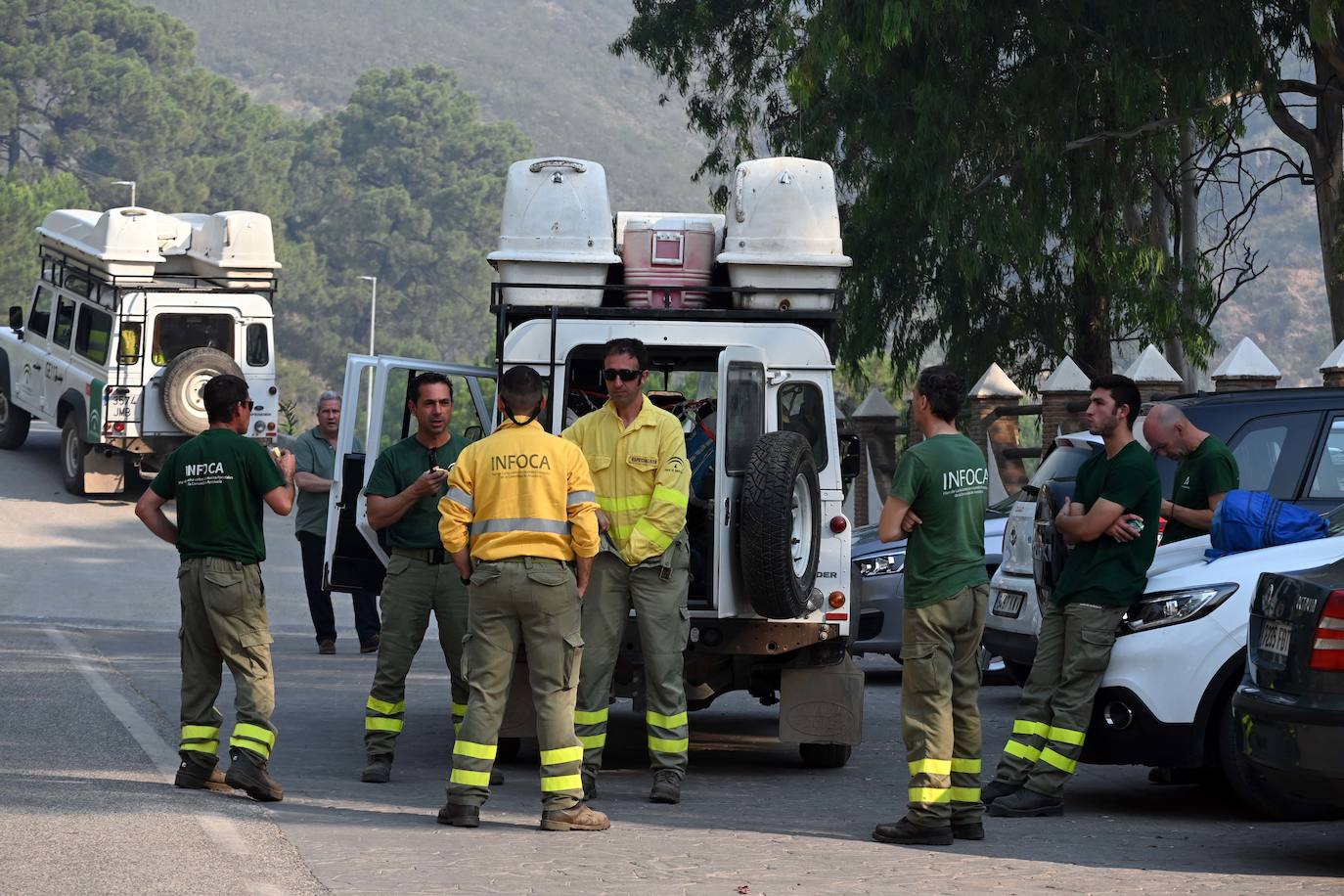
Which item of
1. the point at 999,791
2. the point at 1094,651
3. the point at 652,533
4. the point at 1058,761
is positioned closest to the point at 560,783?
the point at 652,533

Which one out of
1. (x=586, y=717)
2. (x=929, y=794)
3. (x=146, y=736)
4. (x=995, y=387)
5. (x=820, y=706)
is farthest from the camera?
(x=995, y=387)

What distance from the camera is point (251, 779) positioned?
8.20 meters

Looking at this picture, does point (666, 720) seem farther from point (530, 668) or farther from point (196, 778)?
point (196, 778)

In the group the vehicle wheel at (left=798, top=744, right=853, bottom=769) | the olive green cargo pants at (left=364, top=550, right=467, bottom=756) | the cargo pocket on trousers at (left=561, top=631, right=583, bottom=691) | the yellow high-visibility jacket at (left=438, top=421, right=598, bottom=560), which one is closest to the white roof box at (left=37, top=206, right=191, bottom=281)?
the olive green cargo pants at (left=364, top=550, right=467, bottom=756)

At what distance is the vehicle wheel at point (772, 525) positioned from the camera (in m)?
8.80

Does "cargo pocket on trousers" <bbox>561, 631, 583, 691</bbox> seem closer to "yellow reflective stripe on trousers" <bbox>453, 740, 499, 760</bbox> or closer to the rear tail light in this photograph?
"yellow reflective stripe on trousers" <bbox>453, 740, 499, 760</bbox>

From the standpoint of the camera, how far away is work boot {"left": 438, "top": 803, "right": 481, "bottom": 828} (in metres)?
7.77

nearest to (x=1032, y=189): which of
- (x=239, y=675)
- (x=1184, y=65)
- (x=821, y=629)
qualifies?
(x=1184, y=65)

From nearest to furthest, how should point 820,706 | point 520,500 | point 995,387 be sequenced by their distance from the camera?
point 520,500, point 820,706, point 995,387

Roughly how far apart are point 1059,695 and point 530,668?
227 centimetres

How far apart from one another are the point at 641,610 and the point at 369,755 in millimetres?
1580

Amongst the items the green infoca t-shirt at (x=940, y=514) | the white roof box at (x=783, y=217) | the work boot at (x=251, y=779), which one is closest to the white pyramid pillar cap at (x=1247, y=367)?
the white roof box at (x=783, y=217)

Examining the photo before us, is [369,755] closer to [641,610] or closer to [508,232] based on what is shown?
[641,610]

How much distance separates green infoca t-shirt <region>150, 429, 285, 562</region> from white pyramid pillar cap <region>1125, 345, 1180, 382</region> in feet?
41.6
